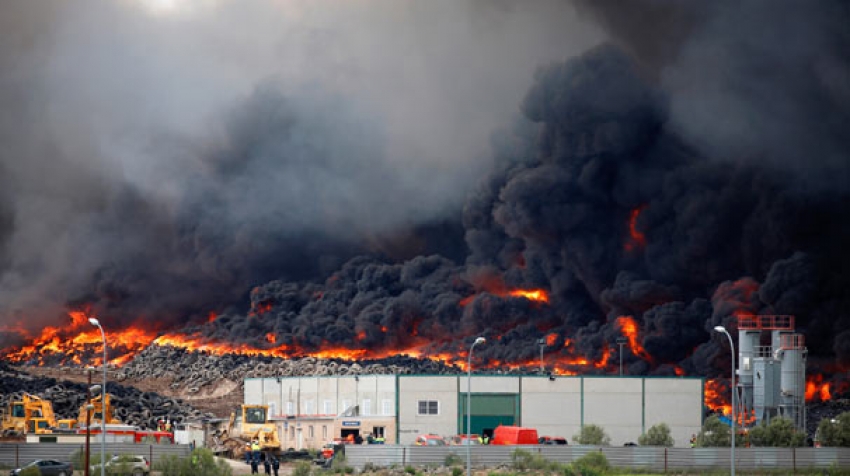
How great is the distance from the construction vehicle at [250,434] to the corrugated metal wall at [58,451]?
13128mm

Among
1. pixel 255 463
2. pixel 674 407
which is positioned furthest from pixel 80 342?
pixel 674 407

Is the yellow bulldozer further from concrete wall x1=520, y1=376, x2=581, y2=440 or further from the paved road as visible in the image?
concrete wall x1=520, y1=376, x2=581, y2=440

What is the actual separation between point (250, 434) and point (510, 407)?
18.1 metres

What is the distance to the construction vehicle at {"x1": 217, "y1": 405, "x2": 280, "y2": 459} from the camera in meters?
90.7

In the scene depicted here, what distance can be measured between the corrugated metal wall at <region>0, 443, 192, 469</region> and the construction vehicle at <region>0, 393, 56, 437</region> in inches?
656

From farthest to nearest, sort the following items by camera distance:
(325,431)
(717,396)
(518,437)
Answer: (717,396) < (325,431) < (518,437)

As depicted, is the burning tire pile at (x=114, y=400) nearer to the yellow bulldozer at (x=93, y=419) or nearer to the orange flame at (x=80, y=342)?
the yellow bulldozer at (x=93, y=419)

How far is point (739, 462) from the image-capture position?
76.4 metres

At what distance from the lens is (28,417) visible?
316 ft

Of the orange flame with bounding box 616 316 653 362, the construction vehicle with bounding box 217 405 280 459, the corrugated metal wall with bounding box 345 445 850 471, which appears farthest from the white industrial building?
the orange flame with bounding box 616 316 653 362

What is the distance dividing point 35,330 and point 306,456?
74.1 metres

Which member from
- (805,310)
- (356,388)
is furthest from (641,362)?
(356,388)

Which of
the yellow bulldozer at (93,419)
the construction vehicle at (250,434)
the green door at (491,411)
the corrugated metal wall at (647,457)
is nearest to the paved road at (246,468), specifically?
the construction vehicle at (250,434)

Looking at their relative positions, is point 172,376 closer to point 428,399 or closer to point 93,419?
point 93,419
